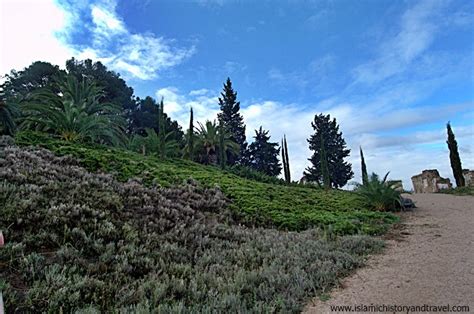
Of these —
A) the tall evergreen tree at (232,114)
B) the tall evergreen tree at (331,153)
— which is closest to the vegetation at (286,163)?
the tall evergreen tree at (331,153)

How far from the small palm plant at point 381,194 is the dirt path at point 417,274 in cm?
370

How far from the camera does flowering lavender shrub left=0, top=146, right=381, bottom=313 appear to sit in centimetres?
315

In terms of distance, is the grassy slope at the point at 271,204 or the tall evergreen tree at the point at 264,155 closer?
the grassy slope at the point at 271,204

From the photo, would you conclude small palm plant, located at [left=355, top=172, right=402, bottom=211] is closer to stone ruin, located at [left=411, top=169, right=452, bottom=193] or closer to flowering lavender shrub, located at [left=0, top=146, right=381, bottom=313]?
flowering lavender shrub, located at [left=0, top=146, right=381, bottom=313]

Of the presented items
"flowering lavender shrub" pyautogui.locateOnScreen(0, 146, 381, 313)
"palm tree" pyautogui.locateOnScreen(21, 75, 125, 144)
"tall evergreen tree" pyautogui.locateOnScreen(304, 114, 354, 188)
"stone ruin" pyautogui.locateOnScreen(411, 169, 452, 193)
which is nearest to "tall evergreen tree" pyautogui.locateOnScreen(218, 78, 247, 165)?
"tall evergreen tree" pyautogui.locateOnScreen(304, 114, 354, 188)

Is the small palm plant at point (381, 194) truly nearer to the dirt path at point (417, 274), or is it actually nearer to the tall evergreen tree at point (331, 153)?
the dirt path at point (417, 274)

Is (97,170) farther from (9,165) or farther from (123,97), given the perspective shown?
(123,97)

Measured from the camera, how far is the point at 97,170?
A: 28.4ft

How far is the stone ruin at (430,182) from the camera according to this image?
21.2 meters

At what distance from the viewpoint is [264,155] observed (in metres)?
38.4

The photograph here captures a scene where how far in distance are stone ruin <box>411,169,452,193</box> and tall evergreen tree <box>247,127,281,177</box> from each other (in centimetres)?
1659

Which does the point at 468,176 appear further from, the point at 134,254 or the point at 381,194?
the point at 134,254

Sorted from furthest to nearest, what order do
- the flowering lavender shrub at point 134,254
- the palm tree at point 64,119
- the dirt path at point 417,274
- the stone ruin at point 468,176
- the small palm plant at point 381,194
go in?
the stone ruin at point 468,176, the palm tree at point 64,119, the small palm plant at point 381,194, the dirt path at point 417,274, the flowering lavender shrub at point 134,254

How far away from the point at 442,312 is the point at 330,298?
1078mm
